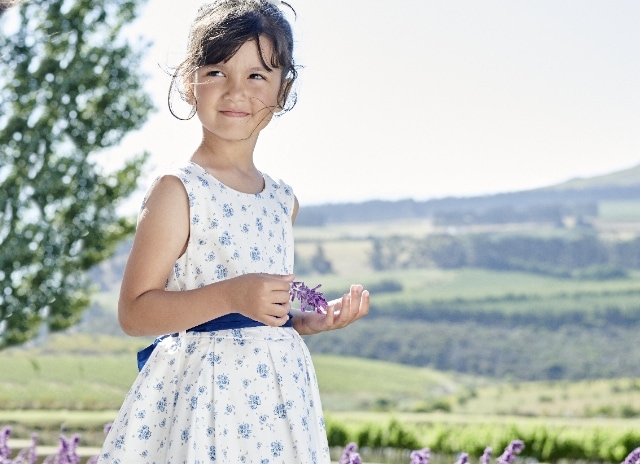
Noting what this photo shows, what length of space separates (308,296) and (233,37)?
0.48 metres

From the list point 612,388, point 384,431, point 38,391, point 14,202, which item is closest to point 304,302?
point 384,431

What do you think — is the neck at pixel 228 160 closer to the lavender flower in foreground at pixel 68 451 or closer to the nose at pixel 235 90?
the nose at pixel 235 90

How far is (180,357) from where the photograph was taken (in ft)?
5.26

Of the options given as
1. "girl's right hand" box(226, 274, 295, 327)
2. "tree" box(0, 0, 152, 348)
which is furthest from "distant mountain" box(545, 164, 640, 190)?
"girl's right hand" box(226, 274, 295, 327)

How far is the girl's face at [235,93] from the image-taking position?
165cm

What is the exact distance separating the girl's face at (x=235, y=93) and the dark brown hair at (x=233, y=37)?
0.01 metres

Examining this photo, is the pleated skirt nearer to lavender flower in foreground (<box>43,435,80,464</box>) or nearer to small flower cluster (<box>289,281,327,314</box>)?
small flower cluster (<box>289,281,327,314</box>)

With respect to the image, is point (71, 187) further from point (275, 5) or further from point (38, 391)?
point (275, 5)

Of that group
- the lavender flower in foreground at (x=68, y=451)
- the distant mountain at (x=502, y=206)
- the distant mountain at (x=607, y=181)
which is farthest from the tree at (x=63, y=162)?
the distant mountain at (x=607, y=181)

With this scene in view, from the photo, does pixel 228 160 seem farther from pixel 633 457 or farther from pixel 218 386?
pixel 633 457

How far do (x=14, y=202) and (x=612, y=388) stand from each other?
1263 centimetres

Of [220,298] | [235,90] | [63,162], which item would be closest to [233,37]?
[235,90]

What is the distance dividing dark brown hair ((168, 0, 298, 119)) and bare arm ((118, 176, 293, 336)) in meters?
0.23

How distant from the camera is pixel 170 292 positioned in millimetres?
1505
